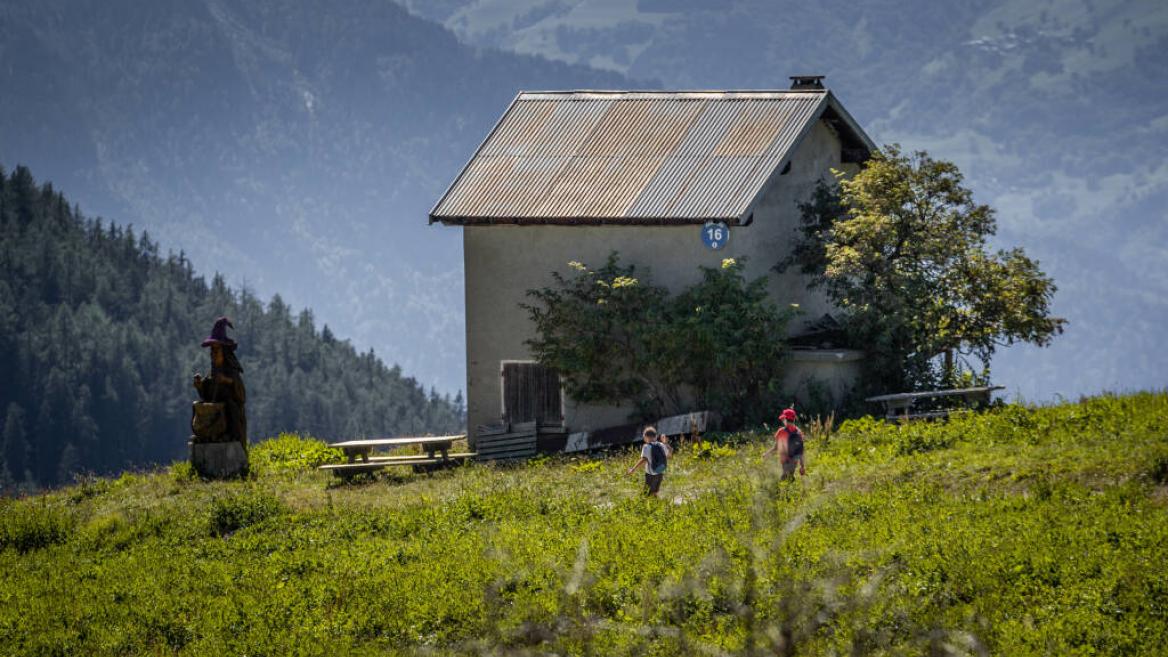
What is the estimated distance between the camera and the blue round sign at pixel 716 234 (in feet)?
100

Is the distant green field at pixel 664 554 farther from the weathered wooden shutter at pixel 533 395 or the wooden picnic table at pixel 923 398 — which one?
the weathered wooden shutter at pixel 533 395

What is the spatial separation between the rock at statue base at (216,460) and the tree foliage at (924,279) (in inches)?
474

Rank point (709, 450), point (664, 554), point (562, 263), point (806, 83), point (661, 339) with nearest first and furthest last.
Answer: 1. point (664, 554)
2. point (709, 450)
3. point (661, 339)
4. point (562, 263)
5. point (806, 83)

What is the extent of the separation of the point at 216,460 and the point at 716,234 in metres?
10.6

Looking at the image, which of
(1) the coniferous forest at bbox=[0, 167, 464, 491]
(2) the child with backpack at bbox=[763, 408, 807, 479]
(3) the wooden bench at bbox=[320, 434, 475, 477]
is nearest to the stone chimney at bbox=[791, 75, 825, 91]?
(3) the wooden bench at bbox=[320, 434, 475, 477]

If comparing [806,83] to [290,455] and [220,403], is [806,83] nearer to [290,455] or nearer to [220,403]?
[290,455]

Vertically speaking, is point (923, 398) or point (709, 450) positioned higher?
point (923, 398)

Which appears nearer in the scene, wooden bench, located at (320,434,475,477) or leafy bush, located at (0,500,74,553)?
leafy bush, located at (0,500,74,553)

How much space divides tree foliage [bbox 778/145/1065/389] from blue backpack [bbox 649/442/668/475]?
9218 millimetres

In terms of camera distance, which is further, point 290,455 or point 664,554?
point 290,455

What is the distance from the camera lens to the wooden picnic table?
89.3 feet

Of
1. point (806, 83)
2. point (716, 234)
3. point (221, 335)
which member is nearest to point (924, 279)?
point (716, 234)

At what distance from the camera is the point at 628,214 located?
102 feet

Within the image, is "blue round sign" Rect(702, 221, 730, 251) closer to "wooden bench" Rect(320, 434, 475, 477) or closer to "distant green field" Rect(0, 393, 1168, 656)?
"distant green field" Rect(0, 393, 1168, 656)
